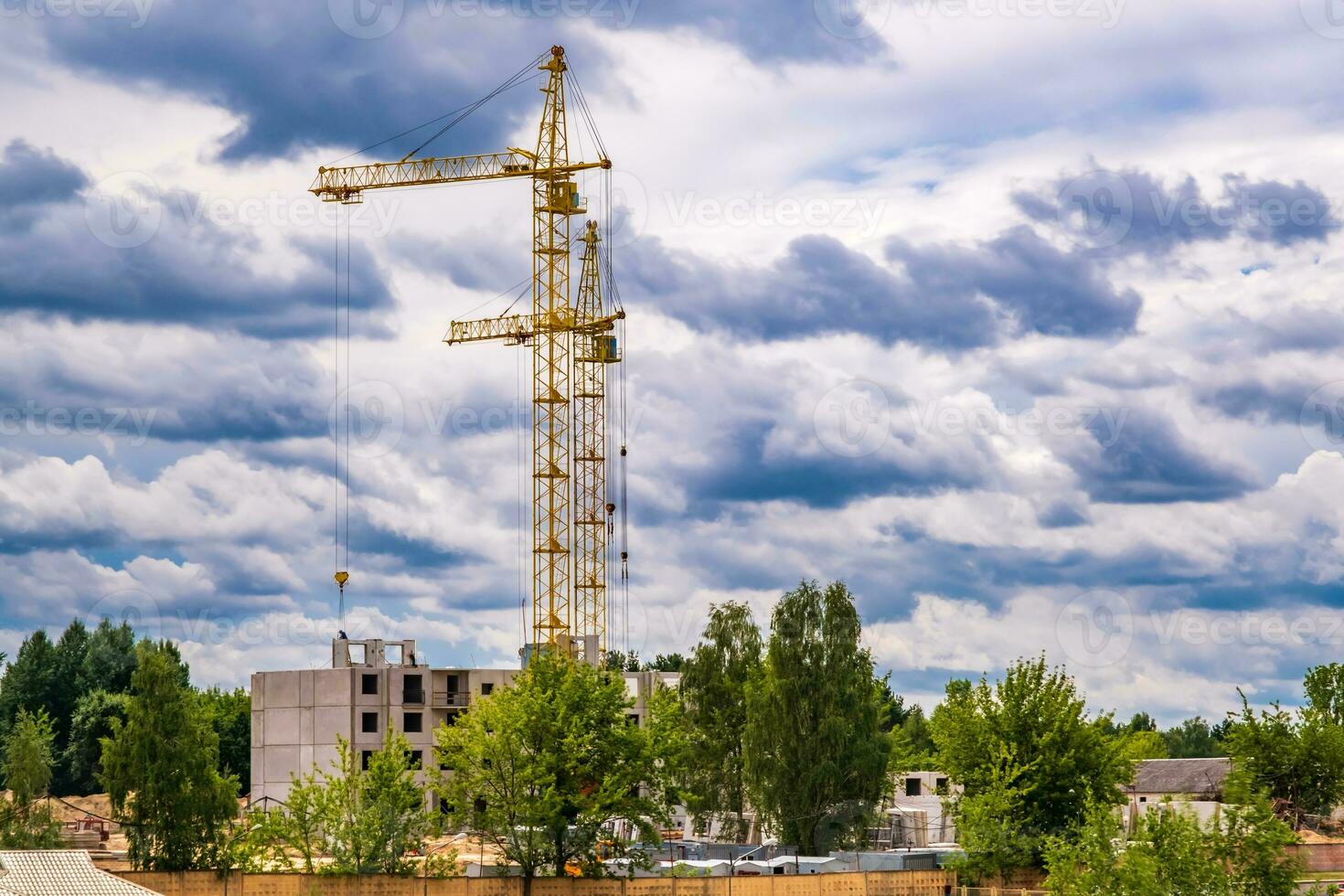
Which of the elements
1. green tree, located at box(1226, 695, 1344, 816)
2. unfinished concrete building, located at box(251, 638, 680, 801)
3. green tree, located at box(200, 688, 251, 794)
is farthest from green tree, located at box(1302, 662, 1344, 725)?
green tree, located at box(200, 688, 251, 794)

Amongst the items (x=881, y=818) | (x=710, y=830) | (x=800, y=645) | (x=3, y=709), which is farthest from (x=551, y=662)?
(x=3, y=709)

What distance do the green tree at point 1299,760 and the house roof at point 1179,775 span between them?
27.1 m

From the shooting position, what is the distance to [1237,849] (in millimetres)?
45094

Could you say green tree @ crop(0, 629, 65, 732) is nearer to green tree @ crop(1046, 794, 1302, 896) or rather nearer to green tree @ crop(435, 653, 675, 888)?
green tree @ crop(435, 653, 675, 888)

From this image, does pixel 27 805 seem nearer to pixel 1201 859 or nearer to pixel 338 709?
pixel 338 709

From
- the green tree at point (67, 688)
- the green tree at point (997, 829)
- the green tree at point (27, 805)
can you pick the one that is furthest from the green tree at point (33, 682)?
the green tree at point (997, 829)

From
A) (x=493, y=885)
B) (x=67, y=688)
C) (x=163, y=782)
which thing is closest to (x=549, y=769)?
(x=493, y=885)

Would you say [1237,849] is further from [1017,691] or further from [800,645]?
[800,645]

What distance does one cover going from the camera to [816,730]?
99062 millimetres

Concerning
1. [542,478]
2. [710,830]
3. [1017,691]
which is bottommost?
[710,830]

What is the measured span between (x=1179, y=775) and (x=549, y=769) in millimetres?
77608

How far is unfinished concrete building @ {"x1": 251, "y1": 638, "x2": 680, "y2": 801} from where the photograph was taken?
130 meters

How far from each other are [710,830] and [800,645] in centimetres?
2458

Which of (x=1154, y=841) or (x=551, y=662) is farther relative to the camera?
(x=551, y=662)
